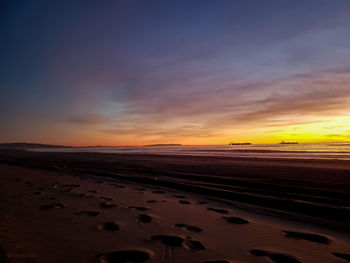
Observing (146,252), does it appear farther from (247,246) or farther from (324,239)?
(324,239)

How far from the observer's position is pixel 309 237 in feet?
11.4

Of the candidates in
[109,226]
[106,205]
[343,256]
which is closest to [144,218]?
[109,226]

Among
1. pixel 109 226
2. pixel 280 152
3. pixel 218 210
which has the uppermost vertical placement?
pixel 280 152

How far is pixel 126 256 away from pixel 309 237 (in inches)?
119

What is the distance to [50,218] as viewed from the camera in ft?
13.5

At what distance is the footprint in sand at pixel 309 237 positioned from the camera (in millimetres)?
3322

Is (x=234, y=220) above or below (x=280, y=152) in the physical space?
below

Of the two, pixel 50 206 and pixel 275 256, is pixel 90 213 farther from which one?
pixel 275 256

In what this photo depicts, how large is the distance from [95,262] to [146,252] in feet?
2.16

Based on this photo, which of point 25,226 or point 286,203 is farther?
point 286,203

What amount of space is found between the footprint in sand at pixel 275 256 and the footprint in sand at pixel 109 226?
229 cm

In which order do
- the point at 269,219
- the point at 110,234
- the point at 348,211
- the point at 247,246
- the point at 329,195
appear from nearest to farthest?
the point at 247,246 < the point at 110,234 < the point at 269,219 < the point at 348,211 < the point at 329,195

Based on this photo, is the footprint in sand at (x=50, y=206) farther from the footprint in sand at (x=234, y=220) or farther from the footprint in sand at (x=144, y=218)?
the footprint in sand at (x=234, y=220)

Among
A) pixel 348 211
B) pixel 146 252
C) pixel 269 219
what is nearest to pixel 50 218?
pixel 146 252
